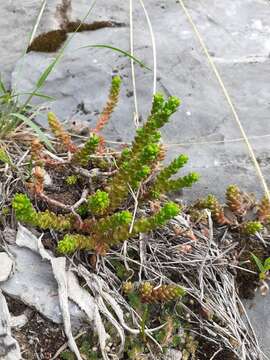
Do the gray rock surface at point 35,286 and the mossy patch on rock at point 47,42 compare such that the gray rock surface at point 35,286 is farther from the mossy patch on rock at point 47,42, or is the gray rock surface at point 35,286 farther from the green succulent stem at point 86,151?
the mossy patch on rock at point 47,42

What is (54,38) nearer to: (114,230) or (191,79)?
(191,79)

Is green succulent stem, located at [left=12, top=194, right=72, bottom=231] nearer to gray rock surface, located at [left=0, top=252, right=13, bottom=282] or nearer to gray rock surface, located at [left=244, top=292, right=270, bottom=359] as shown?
gray rock surface, located at [left=0, top=252, right=13, bottom=282]

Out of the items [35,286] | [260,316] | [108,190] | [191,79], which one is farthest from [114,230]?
[191,79]

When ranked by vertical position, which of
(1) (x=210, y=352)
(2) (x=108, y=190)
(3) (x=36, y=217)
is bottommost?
(1) (x=210, y=352)

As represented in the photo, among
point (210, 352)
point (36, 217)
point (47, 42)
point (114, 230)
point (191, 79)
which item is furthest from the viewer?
point (47, 42)

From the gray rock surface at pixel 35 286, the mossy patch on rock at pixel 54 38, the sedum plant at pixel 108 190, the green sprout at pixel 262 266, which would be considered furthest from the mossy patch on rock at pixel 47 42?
the green sprout at pixel 262 266

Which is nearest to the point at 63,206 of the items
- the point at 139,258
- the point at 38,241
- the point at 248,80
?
the point at 38,241

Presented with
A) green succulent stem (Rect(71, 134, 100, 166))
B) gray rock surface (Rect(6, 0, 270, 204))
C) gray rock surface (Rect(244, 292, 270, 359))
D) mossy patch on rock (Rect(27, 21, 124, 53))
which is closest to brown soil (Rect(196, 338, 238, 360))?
gray rock surface (Rect(244, 292, 270, 359))
